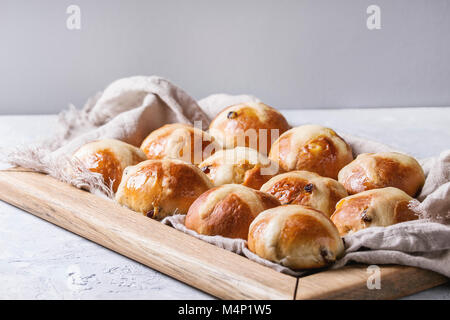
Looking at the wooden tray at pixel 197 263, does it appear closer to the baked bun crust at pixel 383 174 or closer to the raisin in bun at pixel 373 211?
the raisin in bun at pixel 373 211

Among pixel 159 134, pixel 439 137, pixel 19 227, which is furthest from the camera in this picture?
pixel 439 137

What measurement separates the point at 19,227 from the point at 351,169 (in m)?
0.65

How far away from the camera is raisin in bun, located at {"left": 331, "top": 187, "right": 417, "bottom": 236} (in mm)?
962

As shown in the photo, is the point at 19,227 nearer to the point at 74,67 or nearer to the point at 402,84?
the point at 74,67

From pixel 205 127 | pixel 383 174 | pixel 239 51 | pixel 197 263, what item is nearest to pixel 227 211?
pixel 197 263

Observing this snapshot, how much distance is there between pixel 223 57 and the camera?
2621 mm

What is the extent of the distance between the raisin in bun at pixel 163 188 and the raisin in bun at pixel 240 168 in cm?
6

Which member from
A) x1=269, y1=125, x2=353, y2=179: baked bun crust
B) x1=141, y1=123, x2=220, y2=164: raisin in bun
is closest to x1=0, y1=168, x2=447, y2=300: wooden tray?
x1=141, y1=123, x2=220, y2=164: raisin in bun

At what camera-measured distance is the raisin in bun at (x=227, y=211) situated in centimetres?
95

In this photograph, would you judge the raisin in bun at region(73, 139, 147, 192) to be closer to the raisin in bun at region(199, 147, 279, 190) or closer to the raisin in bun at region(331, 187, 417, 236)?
the raisin in bun at region(199, 147, 279, 190)

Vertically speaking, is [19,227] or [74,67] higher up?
[74,67]

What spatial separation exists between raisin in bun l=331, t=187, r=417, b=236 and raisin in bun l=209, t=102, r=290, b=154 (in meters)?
0.44
